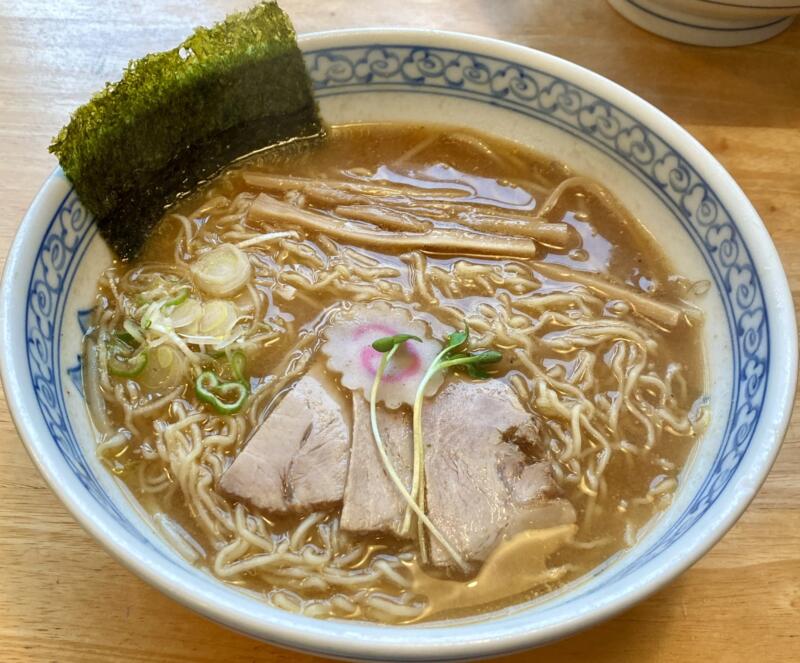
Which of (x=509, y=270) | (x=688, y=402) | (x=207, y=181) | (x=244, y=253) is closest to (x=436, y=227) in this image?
(x=509, y=270)

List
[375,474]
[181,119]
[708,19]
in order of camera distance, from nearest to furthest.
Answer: [375,474] < [181,119] < [708,19]

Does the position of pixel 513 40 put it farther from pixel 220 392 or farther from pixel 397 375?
pixel 220 392

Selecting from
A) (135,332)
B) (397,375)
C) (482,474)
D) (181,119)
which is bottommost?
(482,474)

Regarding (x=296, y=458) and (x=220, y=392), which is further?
(x=220, y=392)

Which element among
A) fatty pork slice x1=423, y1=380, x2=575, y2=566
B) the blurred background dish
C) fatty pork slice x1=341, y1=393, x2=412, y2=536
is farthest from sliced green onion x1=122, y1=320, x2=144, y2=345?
the blurred background dish

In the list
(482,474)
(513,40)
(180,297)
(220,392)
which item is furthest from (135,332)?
(513,40)

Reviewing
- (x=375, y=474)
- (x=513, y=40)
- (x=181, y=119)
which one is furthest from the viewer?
(x=513, y=40)

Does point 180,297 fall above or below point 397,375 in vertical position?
above
